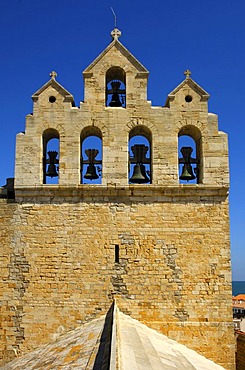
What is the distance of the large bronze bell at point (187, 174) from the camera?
11.9 m

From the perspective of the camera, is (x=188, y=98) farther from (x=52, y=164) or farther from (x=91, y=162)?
(x=52, y=164)

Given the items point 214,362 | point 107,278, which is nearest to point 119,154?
point 107,278

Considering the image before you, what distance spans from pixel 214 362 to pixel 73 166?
539 cm

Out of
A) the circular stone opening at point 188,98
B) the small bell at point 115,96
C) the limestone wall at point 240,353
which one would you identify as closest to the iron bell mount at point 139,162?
the small bell at point 115,96

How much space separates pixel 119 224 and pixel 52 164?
7.62 ft

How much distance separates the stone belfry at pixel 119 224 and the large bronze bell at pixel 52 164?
1.1 inches

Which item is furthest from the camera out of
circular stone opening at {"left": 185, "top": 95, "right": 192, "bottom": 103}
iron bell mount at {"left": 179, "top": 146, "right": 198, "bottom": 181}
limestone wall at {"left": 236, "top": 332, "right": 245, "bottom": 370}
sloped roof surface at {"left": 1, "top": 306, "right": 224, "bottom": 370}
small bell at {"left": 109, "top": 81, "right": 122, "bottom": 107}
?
limestone wall at {"left": 236, "top": 332, "right": 245, "bottom": 370}

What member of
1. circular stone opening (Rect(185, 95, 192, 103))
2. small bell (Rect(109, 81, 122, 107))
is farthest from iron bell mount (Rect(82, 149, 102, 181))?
circular stone opening (Rect(185, 95, 192, 103))

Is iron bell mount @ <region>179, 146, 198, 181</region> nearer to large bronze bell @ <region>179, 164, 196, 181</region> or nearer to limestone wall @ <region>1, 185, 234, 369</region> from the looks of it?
large bronze bell @ <region>179, 164, 196, 181</region>

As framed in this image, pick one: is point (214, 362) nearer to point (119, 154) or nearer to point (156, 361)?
Result: point (156, 361)

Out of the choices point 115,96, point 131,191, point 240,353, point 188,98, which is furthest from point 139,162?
point 240,353

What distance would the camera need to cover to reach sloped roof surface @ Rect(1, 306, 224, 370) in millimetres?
6465

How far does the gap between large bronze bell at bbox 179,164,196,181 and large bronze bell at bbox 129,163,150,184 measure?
87 cm

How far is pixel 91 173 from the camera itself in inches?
472
